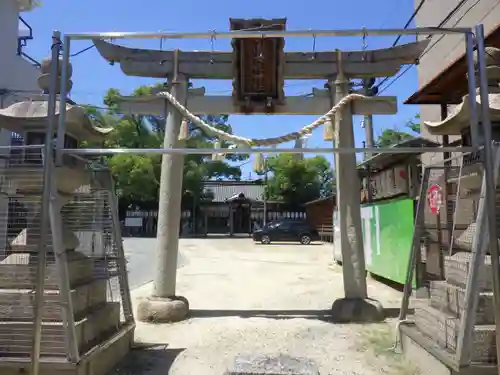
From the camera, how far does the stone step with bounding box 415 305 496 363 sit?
3.84 meters

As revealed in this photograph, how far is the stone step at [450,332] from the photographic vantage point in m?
3.84

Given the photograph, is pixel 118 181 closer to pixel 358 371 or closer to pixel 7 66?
pixel 7 66

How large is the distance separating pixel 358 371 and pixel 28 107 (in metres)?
4.92

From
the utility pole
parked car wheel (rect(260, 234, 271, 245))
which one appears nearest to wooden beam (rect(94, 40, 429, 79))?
the utility pole

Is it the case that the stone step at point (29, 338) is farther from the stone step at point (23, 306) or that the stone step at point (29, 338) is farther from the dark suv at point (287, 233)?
the dark suv at point (287, 233)

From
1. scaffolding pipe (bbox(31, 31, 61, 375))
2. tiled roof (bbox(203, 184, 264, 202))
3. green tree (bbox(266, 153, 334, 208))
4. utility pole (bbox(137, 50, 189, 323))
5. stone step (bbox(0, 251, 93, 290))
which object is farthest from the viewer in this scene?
tiled roof (bbox(203, 184, 264, 202))

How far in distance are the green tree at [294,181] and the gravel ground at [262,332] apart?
23.0m

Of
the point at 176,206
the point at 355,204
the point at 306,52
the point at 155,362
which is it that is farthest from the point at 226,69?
the point at 155,362

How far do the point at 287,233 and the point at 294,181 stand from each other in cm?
706

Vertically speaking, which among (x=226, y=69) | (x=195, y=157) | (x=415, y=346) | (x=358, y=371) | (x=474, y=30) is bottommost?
(x=358, y=371)

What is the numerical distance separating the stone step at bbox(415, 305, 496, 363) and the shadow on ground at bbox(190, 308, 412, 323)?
2661 millimetres

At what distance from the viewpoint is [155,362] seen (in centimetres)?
525

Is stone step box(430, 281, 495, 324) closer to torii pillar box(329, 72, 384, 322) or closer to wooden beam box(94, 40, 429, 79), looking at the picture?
torii pillar box(329, 72, 384, 322)

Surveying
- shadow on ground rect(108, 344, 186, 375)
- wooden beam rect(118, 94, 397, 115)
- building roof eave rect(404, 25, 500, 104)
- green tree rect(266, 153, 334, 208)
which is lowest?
shadow on ground rect(108, 344, 186, 375)
